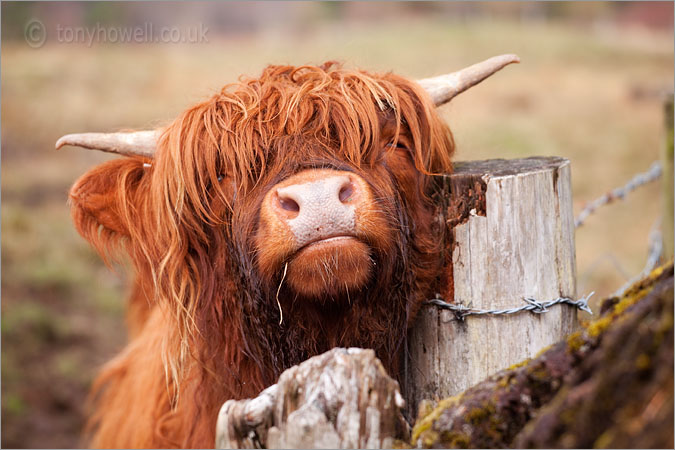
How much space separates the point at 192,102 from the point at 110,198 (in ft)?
1.68

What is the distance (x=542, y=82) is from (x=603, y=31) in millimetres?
12135

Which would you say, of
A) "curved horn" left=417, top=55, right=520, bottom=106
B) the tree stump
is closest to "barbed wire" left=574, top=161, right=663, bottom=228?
"curved horn" left=417, top=55, right=520, bottom=106

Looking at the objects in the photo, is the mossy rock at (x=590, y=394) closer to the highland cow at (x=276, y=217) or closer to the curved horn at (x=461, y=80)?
the highland cow at (x=276, y=217)

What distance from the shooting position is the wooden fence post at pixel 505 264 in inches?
92.0

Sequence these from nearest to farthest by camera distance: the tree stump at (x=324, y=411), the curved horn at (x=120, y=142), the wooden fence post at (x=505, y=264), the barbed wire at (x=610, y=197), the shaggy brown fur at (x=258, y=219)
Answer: the tree stump at (x=324, y=411) < the wooden fence post at (x=505, y=264) < the shaggy brown fur at (x=258, y=219) < the curved horn at (x=120, y=142) < the barbed wire at (x=610, y=197)

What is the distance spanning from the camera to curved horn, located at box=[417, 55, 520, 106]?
9.45 ft

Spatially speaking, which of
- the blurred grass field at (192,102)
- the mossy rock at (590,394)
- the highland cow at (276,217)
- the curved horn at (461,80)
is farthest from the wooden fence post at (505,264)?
the blurred grass field at (192,102)

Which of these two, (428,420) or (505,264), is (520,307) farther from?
(428,420)

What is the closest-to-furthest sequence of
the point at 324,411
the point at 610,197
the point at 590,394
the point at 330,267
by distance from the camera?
the point at 590,394 → the point at 324,411 → the point at 330,267 → the point at 610,197

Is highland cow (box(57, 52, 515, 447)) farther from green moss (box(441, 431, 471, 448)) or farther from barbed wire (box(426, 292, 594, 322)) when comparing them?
green moss (box(441, 431, 471, 448))

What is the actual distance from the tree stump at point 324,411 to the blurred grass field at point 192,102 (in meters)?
1.73

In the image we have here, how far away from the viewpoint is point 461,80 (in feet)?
9.57

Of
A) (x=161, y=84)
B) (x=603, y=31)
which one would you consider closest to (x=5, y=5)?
(x=161, y=84)

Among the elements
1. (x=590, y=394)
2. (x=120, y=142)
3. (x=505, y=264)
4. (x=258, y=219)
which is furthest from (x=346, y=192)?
(x=590, y=394)
